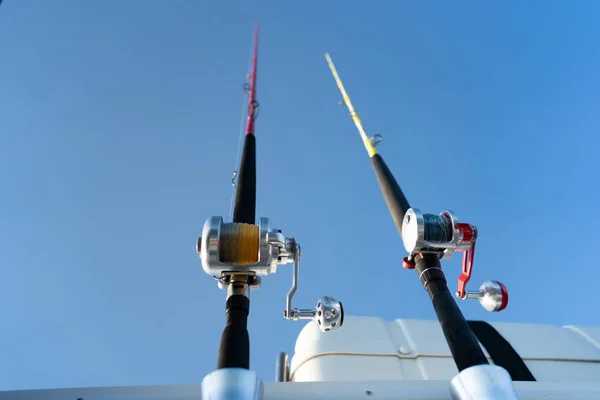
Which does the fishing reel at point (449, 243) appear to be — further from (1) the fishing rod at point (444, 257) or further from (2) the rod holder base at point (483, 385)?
(2) the rod holder base at point (483, 385)

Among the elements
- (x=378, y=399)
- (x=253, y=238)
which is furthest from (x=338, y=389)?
(x=253, y=238)

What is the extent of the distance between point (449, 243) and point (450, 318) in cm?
22

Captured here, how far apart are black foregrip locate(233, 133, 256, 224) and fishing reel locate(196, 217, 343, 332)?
313mm

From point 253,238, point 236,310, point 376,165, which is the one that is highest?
point 376,165

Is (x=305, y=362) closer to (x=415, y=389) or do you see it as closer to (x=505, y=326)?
(x=415, y=389)

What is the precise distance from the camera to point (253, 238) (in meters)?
1.18

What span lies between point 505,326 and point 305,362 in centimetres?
99

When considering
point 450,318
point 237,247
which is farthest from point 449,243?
point 237,247

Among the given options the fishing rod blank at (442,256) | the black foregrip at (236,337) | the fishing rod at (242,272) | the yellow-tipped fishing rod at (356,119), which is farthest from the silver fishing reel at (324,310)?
the yellow-tipped fishing rod at (356,119)

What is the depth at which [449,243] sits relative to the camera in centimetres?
138

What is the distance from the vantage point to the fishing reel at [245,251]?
1160 millimetres

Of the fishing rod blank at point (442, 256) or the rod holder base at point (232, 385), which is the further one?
the fishing rod blank at point (442, 256)

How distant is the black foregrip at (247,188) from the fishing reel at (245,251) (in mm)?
313

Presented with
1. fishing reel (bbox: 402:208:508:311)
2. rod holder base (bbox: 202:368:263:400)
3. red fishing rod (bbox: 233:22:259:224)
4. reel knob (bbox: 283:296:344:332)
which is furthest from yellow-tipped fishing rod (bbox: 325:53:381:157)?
rod holder base (bbox: 202:368:263:400)
